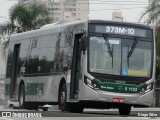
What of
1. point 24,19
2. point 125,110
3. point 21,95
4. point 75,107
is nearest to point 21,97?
point 21,95

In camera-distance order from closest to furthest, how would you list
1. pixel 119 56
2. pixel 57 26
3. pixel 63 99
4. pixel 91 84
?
1. pixel 91 84
2. pixel 119 56
3. pixel 63 99
4. pixel 57 26

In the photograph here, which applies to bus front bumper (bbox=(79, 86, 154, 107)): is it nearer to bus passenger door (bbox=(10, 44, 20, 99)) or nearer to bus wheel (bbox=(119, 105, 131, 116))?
bus wheel (bbox=(119, 105, 131, 116))

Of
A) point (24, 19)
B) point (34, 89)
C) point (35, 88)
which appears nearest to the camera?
point (35, 88)

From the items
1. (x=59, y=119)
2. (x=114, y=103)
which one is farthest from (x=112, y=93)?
(x=59, y=119)

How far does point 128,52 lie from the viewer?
21.6m

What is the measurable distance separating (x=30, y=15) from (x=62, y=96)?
85.3 feet

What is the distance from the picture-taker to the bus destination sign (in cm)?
2167

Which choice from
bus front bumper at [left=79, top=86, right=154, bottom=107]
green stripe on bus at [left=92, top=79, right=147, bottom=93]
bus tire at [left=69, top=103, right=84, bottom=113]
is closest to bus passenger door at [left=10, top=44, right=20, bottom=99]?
bus tire at [left=69, top=103, right=84, bottom=113]

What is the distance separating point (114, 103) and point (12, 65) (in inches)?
367

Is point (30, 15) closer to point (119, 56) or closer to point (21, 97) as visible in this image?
point (21, 97)

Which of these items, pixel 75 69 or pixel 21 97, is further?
pixel 21 97

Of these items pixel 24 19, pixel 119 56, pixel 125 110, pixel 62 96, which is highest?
pixel 24 19

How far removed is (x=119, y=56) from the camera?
21500mm

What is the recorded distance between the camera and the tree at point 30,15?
4819 centimetres
